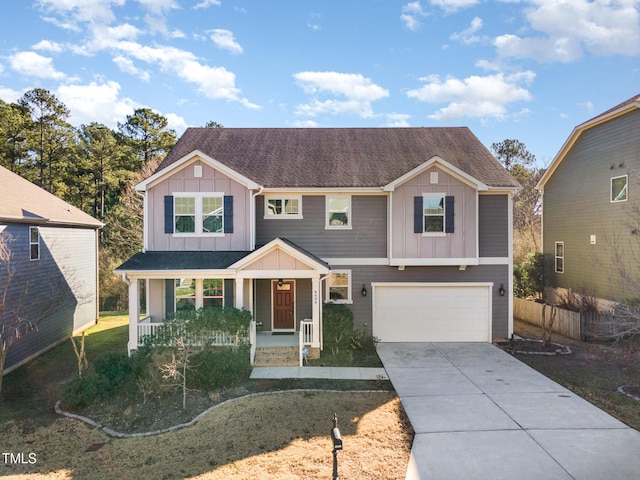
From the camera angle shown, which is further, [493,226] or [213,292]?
[493,226]

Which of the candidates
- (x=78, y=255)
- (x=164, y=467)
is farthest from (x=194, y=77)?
(x=164, y=467)

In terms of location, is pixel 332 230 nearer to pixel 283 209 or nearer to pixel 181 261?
pixel 283 209

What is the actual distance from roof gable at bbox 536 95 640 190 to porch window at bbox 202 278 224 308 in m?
16.1

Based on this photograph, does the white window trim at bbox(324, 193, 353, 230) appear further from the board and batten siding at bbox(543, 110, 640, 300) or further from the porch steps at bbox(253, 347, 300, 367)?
the board and batten siding at bbox(543, 110, 640, 300)

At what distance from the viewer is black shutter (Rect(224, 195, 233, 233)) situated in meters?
12.6

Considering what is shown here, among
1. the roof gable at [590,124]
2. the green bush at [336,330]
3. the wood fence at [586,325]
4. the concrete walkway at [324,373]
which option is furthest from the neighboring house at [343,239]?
the roof gable at [590,124]

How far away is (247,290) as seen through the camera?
12.5 metres

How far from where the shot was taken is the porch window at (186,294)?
12.4 meters

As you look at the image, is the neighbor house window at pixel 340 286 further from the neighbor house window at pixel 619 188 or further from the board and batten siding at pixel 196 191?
the neighbor house window at pixel 619 188

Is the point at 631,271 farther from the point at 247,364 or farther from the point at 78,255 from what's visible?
the point at 78,255

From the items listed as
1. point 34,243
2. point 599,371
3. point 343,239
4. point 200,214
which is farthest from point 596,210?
point 34,243

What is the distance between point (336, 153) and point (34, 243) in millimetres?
11604

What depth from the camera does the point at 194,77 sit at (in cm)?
1781

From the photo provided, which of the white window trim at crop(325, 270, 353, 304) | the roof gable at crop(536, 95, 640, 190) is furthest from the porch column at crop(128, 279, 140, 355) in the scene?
the roof gable at crop(536, 95, 640, 190)
